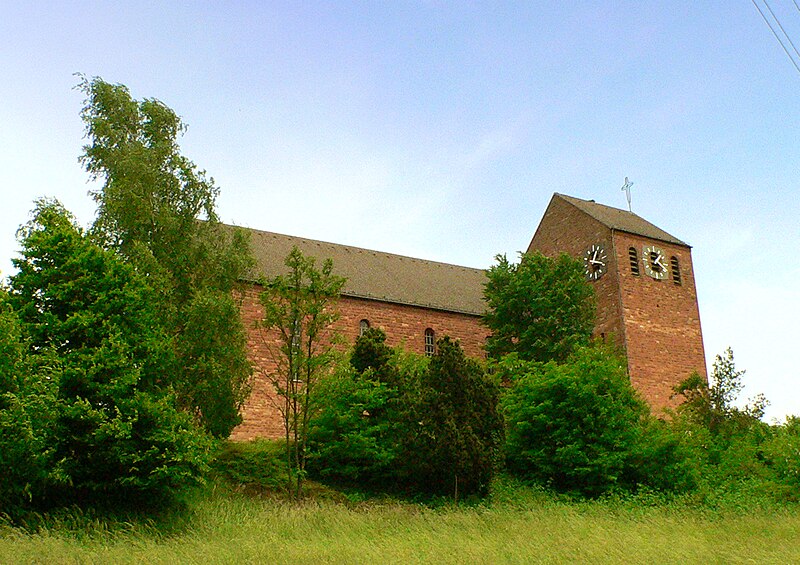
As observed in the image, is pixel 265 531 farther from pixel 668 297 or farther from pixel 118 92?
pixel 668 297

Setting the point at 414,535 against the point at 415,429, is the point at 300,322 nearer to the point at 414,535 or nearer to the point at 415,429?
the point at 415,429

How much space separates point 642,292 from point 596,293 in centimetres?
179

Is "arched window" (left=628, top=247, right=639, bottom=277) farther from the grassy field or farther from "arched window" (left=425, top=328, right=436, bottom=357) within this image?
the grassy field

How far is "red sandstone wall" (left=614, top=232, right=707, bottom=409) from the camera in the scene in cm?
3231

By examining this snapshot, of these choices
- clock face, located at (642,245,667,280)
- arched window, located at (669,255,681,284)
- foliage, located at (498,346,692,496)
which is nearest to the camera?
foliage, located at (498,346,692,496)

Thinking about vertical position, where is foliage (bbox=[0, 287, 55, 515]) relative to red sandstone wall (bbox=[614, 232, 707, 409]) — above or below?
below

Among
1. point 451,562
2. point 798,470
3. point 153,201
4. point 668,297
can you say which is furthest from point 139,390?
point 668,297

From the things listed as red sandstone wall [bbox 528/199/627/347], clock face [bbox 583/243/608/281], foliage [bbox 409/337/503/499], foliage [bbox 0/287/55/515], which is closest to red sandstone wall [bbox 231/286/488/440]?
red sandstone wall [bbox 528/199/627/347]

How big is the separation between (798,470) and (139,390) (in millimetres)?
15344

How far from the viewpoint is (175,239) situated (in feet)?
67.4

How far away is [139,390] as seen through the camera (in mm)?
16781

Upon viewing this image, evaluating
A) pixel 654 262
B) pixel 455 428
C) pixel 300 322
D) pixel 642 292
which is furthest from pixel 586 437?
pixel 654 262

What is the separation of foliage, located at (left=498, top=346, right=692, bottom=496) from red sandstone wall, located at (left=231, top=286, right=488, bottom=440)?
5684 mm

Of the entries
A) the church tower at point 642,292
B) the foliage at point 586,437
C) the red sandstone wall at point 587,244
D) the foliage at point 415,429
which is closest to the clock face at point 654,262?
the church tower at point 642,292
